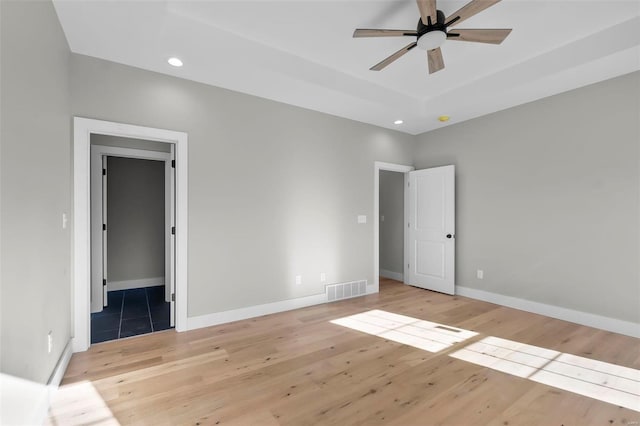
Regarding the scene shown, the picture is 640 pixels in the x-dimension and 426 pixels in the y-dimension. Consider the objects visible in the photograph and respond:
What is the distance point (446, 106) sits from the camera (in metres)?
4.26

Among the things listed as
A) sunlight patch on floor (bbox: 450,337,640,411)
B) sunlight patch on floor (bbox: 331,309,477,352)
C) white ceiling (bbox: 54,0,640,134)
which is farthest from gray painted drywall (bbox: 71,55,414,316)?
sunlight patch on floor (bbox: 450,337,640,411)

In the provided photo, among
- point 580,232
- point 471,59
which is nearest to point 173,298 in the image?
point 471,59

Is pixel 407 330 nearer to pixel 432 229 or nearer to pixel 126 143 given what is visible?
pixel 432 229

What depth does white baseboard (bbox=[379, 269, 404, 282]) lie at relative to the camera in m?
5.79

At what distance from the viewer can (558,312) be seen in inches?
147

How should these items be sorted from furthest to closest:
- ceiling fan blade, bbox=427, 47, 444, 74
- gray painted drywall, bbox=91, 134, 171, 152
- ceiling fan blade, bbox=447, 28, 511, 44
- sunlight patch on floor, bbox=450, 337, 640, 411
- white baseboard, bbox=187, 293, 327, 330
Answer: gray painted drywall, bbox=91, 134, 171, 152 < white baseboard, bbox=187, 293, 327, 330 < ceiling fan blade, bbox=427, 47, 444, 74 < ceiling fan blade, bbox=447, 28, 511, 44 < sunlight patch on floor, bbox=450, 337, 640, 411

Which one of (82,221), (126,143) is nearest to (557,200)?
(82,221)

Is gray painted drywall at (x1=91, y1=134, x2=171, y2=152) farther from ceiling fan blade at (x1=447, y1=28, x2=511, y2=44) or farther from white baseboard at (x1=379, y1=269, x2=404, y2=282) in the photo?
white baseboard at (x1=379, y1=269, x2=404, y2=282)

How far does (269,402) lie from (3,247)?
1.74 meters

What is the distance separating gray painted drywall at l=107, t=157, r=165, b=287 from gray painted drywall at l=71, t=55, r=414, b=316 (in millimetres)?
2707

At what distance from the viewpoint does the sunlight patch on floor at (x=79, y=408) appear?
6.13 feet

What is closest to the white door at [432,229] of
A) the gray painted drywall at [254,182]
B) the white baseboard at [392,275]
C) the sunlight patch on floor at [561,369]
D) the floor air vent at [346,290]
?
the white baseboard at [392,275]

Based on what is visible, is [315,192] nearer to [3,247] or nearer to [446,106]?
[446,106]

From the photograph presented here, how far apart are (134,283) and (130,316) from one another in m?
1.72
